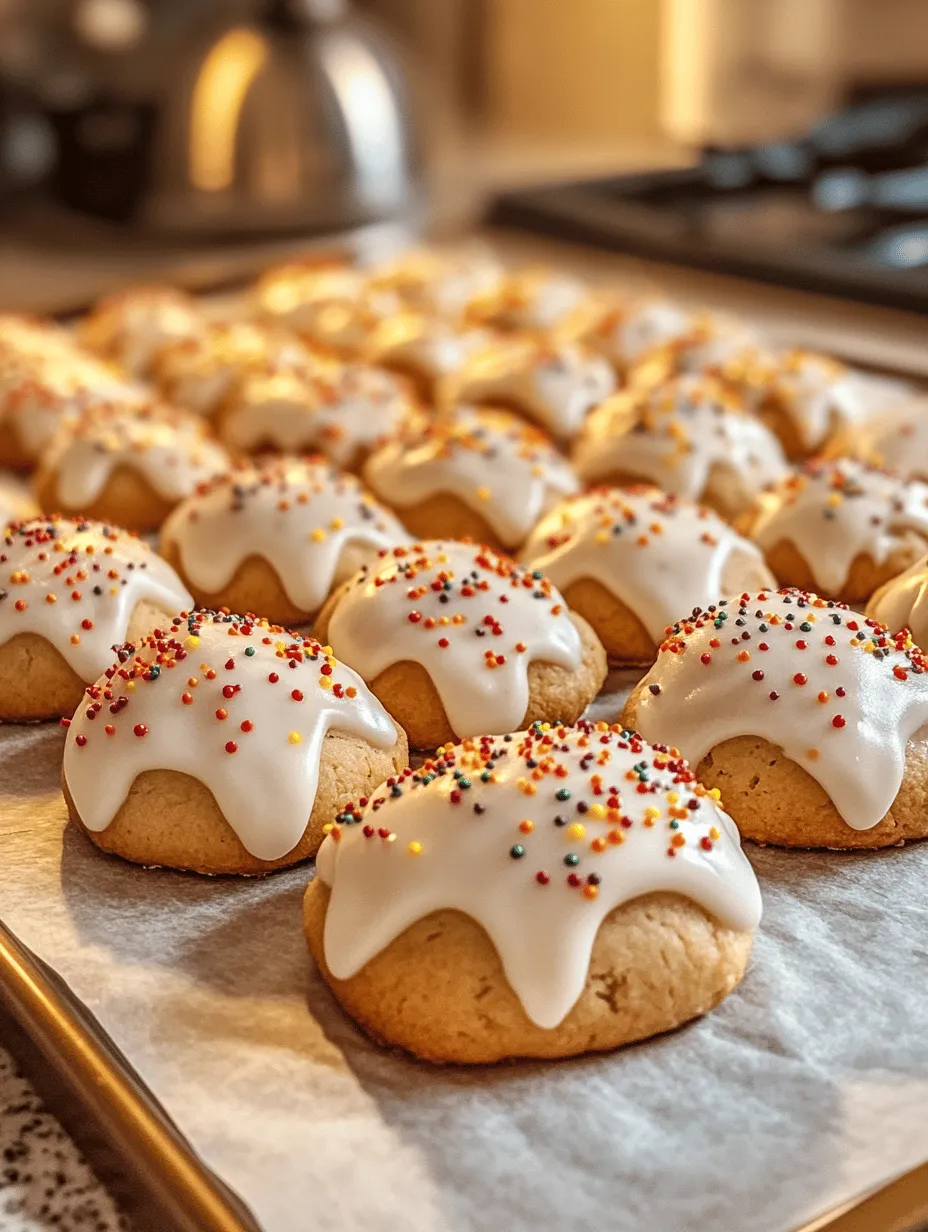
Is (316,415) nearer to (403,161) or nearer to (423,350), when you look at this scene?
(423,350)

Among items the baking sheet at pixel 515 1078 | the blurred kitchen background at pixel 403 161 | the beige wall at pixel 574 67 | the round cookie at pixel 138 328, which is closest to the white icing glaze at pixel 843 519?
the baking sheet at pixel 515 1078

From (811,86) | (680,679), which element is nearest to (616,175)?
(811,86)

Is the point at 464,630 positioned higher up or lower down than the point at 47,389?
lower down

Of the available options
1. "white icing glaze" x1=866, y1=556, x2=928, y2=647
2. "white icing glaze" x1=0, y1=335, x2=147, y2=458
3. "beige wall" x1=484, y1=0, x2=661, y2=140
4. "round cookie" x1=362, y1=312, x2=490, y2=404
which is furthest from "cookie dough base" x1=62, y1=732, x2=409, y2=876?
"beige wall" x1=484, y1=0, x2=661, y2=140

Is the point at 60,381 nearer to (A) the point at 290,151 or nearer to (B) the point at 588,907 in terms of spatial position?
(A) the point at 290,151

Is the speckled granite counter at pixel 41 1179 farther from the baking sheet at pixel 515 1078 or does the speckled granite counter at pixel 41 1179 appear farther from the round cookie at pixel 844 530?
the round cookie at pixel 844 530

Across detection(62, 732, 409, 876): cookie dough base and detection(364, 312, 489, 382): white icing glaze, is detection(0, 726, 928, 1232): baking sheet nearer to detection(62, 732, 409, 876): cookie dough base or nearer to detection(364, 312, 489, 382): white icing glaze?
detection(62, 732, 409, 876): cookie dough base

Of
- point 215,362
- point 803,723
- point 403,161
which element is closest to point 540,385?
point 215,362
